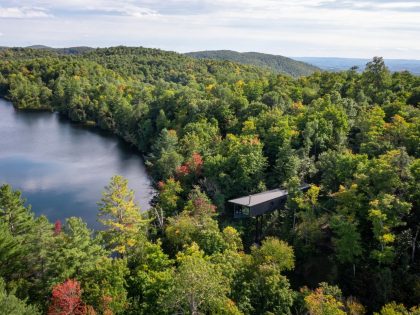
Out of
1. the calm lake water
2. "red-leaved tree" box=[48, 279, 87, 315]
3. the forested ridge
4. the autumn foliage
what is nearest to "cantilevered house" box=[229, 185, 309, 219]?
the forested ridge

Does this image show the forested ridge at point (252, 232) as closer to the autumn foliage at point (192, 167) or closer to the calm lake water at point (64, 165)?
the autumn foliage at point (192, 167)

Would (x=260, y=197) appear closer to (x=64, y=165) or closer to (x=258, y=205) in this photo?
(x=258, y=205)

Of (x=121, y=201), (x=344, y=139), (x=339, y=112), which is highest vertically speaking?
(x=339, y=112)

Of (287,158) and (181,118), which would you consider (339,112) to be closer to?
(287,158)

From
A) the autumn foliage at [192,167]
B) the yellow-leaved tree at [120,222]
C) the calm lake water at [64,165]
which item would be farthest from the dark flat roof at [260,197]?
the calm lake water at [64,165]

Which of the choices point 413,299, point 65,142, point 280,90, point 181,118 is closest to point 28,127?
point 65,142

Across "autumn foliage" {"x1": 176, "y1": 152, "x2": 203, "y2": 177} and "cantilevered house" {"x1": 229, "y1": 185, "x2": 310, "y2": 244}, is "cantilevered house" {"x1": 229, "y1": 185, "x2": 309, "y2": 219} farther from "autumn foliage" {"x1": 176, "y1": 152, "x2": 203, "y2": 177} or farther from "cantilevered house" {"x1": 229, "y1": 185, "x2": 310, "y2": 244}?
"autumn foliage" {"x1": 176, "y1": 152, "x2": 203, "y2": 177}
